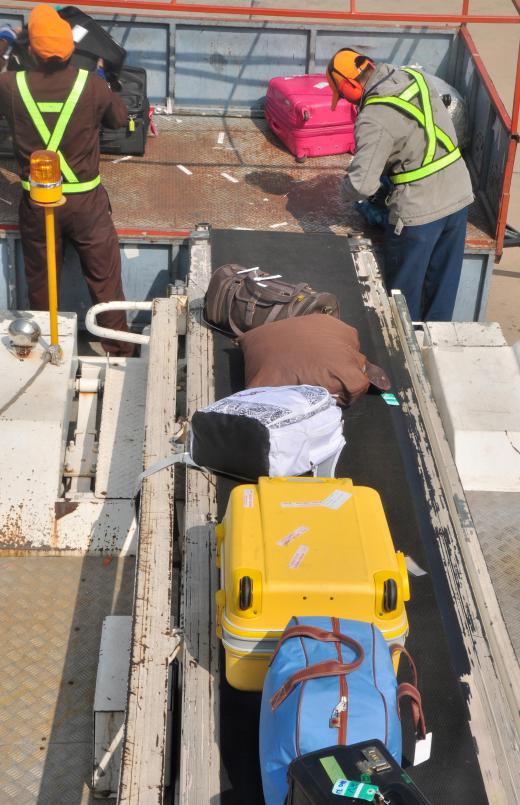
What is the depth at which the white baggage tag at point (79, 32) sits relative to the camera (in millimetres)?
6039

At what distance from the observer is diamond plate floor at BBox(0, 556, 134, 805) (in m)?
3.33

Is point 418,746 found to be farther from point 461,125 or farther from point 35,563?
point 461,125

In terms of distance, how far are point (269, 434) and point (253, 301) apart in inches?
45.3

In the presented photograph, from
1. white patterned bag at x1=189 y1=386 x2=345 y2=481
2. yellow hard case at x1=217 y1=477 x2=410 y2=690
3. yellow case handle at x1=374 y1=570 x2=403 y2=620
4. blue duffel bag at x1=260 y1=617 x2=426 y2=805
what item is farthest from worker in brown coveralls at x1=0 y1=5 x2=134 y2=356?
blue duffel bag at x1=260 y1=617 x2=426 y2=805

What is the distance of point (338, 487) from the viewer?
10.3 feet

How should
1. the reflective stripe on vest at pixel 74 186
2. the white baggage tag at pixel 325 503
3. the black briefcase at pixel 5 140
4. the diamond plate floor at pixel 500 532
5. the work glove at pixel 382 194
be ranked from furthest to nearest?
the black briefcase at pixel 5 140 → the work glove at pixel 382 194 → the reflective stripe on vest at pixel 74 186 → the diamond plate floor at pixel 500 532 → the white baggage tag at pixel 325 503

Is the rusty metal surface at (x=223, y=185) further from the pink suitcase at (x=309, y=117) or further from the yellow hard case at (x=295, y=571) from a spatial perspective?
the yellow hard case at (x=295, y=571)

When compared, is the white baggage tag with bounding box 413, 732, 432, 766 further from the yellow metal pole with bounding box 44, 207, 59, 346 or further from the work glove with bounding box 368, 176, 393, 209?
the work glove with bounding box 368, 176, 393, 209

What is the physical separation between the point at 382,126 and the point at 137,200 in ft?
5.45

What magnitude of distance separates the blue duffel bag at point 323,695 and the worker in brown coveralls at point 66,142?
3116mm

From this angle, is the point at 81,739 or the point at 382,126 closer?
the point at 81,739

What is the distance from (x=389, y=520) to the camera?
3.55 meters

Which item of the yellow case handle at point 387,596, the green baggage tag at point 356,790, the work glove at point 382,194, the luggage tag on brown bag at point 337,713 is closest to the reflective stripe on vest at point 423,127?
the work glove at point 382,194

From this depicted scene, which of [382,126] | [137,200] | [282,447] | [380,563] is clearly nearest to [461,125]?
[382,126]
